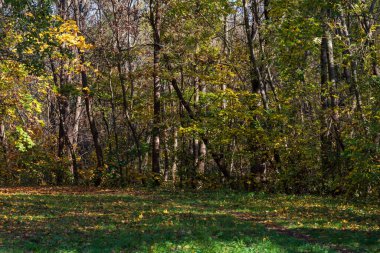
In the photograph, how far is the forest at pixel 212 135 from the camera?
11.9 meters

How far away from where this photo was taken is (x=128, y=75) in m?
27.5

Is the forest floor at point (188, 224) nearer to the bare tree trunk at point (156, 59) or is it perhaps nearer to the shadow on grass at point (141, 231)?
the shadow on grass at point (141, 231)

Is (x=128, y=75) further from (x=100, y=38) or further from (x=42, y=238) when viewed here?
(x=42, y=238)

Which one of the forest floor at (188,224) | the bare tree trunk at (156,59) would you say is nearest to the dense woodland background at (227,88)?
the bare tree trunk at (156,59)

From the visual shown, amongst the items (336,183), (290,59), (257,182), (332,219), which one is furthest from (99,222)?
(290,59)

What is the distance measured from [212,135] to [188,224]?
12.4 meters

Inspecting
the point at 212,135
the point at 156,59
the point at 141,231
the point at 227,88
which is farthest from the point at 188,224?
the point at 156,59

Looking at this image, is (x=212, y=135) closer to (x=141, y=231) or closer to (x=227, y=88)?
(x=227, y=88)

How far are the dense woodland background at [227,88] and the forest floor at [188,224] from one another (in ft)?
8.49

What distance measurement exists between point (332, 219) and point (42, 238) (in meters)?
8.32

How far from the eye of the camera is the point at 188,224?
42.1 ft

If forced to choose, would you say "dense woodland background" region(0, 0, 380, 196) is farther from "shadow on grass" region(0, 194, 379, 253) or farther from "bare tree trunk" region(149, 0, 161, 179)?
"shadow on grass" region(0, 194, 379, 253)

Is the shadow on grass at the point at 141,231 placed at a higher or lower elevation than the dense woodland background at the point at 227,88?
lower

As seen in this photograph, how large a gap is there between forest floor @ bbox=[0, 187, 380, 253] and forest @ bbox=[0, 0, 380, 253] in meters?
0.06
